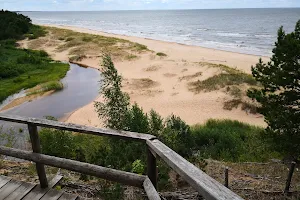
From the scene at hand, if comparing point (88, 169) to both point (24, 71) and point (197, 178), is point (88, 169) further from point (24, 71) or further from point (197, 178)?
point (24, 71)

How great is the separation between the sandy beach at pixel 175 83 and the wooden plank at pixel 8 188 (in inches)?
521

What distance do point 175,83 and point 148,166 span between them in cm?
2398

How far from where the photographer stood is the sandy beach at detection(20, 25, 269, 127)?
19.3m

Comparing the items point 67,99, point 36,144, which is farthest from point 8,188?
point 67,99

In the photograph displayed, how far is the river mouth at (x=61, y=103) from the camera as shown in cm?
1589

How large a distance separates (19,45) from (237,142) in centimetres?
4281

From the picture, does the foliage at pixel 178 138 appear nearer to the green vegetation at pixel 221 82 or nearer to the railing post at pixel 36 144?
the railing post at pixel 36 144

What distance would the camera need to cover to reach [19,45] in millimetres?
46188

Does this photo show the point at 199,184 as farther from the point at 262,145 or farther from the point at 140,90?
the point at 140,90

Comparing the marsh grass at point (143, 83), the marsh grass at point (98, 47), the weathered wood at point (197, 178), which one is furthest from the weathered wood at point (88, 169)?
the marsh grass at point (98, 47)

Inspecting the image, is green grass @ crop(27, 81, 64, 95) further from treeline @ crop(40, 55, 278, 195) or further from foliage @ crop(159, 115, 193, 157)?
foliage @ crop(159, 115, 193, 157)

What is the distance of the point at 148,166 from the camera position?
3057 millimetres

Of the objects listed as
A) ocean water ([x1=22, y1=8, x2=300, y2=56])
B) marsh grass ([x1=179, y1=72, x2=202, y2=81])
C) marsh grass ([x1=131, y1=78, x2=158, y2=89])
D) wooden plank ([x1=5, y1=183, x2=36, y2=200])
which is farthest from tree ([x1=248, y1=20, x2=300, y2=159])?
ocean water ([x1=22, y1=8, x2=300, y2=56])

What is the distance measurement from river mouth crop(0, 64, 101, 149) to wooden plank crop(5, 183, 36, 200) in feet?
31.3
